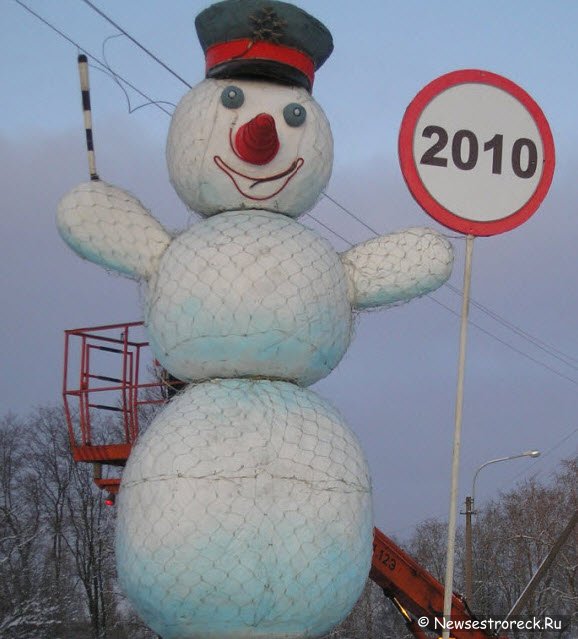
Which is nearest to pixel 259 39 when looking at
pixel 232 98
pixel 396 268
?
pixel 232 98

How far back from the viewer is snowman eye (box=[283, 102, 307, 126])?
4.55 m

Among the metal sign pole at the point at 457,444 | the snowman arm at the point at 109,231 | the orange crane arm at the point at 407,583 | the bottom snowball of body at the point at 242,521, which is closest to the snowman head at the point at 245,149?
the snowman arm at the point at 109,231

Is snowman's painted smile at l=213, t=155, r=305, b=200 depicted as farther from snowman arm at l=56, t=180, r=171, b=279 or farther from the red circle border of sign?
the red circle border of sign

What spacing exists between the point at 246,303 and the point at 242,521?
3.00 ft

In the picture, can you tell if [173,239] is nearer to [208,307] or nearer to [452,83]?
[208,307]

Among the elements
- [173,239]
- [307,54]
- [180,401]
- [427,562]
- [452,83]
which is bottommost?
[427,562]

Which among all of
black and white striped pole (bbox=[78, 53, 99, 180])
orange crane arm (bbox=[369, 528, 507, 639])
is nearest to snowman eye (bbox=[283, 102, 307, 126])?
black and white striped pole (bbox=[78, 53, 99, 180])

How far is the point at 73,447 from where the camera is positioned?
5738 millimetres

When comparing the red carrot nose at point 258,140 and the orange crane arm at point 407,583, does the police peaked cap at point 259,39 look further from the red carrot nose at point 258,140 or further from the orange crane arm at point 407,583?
the orange crane arm at point 407,583

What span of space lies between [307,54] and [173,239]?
1.08 meters

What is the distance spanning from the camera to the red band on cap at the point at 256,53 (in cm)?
457

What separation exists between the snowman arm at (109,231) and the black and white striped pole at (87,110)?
0.40ft

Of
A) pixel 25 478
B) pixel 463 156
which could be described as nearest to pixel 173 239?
pixel 463 156

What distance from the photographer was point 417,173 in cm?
388
